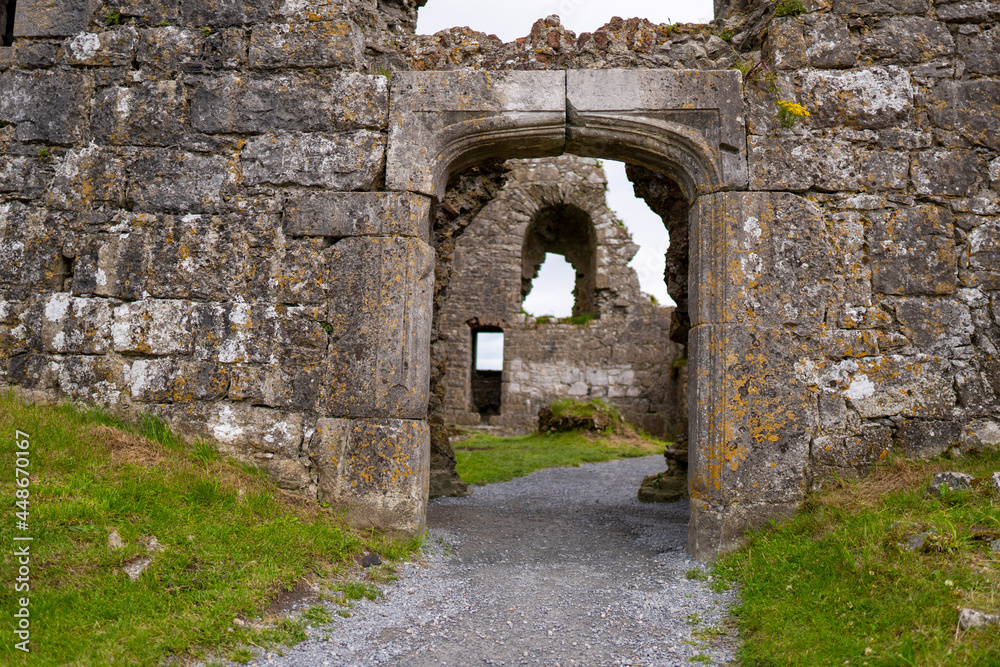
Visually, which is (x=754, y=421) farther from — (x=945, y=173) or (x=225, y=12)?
(x=225, y=12)

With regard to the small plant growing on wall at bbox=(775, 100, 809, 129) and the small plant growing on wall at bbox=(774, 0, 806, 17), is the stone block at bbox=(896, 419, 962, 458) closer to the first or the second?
the small plant growing on wall at bbox=(775, 100, 809, 129)

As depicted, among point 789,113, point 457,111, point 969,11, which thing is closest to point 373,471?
point 457,111

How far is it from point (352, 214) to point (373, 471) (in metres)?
1.74

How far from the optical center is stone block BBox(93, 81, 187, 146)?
4688 mm

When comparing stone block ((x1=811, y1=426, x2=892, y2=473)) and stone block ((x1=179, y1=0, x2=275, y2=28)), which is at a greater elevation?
stone block ((x1=179, y1=0, x2=275, y2=28))

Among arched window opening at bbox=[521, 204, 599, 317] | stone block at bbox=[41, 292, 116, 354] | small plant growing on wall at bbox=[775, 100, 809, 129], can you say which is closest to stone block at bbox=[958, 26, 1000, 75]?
small plant growing on wall at bbox=[775, 100, 809, 129]

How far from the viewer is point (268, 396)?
4.47m

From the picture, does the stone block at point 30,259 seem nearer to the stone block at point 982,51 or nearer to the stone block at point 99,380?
the stone block at point 99,380

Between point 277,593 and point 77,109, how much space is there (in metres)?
3.76

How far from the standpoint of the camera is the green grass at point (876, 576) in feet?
8.79

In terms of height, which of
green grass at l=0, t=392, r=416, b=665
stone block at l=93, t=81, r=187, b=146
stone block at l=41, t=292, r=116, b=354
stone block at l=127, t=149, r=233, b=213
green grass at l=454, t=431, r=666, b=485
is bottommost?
green grass at l=454, t=431, r=666, b=485

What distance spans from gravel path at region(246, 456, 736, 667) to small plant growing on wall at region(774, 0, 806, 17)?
3.79 metres

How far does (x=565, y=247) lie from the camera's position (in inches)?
621

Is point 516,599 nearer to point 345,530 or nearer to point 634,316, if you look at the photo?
point 345,530
